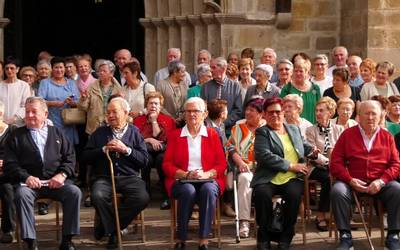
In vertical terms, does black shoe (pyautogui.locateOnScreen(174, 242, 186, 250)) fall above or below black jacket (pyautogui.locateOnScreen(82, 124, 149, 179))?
below

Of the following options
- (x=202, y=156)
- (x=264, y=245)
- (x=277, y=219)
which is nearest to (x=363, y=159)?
(x=277, y=219)

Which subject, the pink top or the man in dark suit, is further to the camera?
the pink top

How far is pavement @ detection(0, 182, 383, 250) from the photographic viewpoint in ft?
27.1

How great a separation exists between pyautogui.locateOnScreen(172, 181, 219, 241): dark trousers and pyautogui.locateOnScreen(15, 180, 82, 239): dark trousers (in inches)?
35.0

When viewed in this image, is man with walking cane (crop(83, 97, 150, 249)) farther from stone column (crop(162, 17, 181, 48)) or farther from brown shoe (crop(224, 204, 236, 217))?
stone column (crop(162, 17, 181, 48))

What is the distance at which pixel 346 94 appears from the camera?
960 centimetres

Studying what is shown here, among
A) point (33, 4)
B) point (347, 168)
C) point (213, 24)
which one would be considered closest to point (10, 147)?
point (347, 168)

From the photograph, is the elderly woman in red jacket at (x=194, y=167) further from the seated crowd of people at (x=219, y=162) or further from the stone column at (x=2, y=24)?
the stone column at (x=2, y=24)

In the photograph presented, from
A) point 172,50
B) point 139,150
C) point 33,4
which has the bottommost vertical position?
point 139,150

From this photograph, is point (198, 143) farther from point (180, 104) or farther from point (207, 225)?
point (180, 104)

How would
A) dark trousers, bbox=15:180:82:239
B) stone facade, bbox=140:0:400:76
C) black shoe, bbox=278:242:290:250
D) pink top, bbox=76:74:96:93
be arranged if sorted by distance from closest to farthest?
dark trousers, bbox=15:180:82:239 < black shoe, bbox=278:242:290:250 < pink top, bbox=76:74:96:93 < stone facade, bbox=140:0:400:76

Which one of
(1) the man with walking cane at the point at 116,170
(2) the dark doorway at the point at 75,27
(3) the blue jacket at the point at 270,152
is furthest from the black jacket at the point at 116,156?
(2) the dark doorway at the point at 75,27

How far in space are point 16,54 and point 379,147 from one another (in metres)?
6.67

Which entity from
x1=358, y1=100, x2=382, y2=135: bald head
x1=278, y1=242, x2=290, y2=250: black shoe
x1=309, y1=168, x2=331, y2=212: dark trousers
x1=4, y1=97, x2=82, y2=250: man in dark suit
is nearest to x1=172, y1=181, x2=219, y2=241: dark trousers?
x1=278, y1=242, x2=290, y2=250: black shoe
